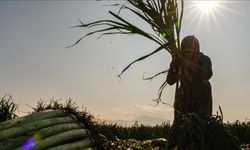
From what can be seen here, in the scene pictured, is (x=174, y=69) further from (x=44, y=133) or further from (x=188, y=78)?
(x=44, y=133)

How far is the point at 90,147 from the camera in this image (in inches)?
166

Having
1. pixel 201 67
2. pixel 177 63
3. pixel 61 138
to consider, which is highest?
pixel 201 67

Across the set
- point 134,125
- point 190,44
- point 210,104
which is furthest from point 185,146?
point 134,125

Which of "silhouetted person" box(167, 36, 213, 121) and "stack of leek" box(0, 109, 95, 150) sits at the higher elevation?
"silhouetted person" box(167, 36, 213, 121)

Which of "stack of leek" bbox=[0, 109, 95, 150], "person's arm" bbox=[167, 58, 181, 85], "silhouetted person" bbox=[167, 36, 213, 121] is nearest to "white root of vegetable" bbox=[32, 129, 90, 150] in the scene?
"stack of leek" bbox=[0, 109, 95, 150]

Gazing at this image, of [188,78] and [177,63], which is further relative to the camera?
[188,78]

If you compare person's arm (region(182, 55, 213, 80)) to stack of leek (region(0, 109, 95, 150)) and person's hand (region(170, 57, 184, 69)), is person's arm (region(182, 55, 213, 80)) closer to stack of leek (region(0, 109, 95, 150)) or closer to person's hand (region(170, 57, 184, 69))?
person's hand (region(170, 57, 184, 69))

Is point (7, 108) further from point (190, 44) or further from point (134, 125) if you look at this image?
point (134, 125)

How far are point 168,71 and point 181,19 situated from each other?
644 mm

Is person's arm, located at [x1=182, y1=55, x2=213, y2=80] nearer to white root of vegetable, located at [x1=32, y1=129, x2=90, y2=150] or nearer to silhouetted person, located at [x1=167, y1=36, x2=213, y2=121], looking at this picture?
silhouetted person, located at [x1=167, y1=36, x2=213, y2=121]

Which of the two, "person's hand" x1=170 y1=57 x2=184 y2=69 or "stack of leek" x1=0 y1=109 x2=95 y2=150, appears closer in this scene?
"stack of leek" x1=0 y1=109 x2=95 y2=150

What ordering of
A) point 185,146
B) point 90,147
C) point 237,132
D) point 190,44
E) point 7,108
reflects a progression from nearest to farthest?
point 185,146, point 90,147, point 190,44, point 7,108, point 237,132

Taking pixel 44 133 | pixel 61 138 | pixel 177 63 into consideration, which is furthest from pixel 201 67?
pixel 44 133

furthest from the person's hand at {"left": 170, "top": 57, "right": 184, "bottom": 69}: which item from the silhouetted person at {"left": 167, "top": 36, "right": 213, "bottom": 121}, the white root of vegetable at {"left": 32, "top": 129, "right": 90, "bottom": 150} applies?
the white root of vegetable at {"left": 32, "top": 129, "right": 90, "bottom": 150}
